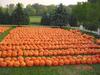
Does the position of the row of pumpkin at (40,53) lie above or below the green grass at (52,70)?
below

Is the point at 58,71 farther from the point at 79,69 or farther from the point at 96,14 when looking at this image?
the point at 96,14

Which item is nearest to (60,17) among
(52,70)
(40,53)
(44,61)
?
(40,53)

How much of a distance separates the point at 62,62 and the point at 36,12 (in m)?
88.1

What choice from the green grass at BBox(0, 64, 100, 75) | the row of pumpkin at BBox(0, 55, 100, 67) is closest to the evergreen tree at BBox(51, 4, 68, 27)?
the row of pumpkin at BBox(0, 55, 100, 67)

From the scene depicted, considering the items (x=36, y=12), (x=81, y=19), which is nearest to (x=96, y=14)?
(x=81, y=19)

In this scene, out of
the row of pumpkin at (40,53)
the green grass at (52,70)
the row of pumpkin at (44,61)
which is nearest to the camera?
the green grass at (52,70)

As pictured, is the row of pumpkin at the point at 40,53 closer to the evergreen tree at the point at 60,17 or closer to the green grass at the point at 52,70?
the green grass at the point at 52,70

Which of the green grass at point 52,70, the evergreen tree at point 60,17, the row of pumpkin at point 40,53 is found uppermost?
the green grass at point 52,70

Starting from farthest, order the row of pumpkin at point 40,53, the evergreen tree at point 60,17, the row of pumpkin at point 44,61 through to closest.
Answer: the evergreen tree at point 60,17, the row of pumpkin at point 40,53, the row of pumpkin at point 44,61

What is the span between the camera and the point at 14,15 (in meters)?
60.2

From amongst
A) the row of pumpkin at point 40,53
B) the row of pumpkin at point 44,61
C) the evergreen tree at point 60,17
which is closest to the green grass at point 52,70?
the row of pumpkin at point 44,61

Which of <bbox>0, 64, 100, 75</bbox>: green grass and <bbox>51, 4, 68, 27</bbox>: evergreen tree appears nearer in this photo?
<bbox>0, 64, 100, 75</bbox>: green grass

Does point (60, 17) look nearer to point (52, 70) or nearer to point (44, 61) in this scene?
point (44, 61)

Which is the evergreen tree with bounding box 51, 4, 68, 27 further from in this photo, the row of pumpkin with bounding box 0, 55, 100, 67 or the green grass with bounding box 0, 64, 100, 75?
the green grass with bounding box 0, 64, 100, 75
